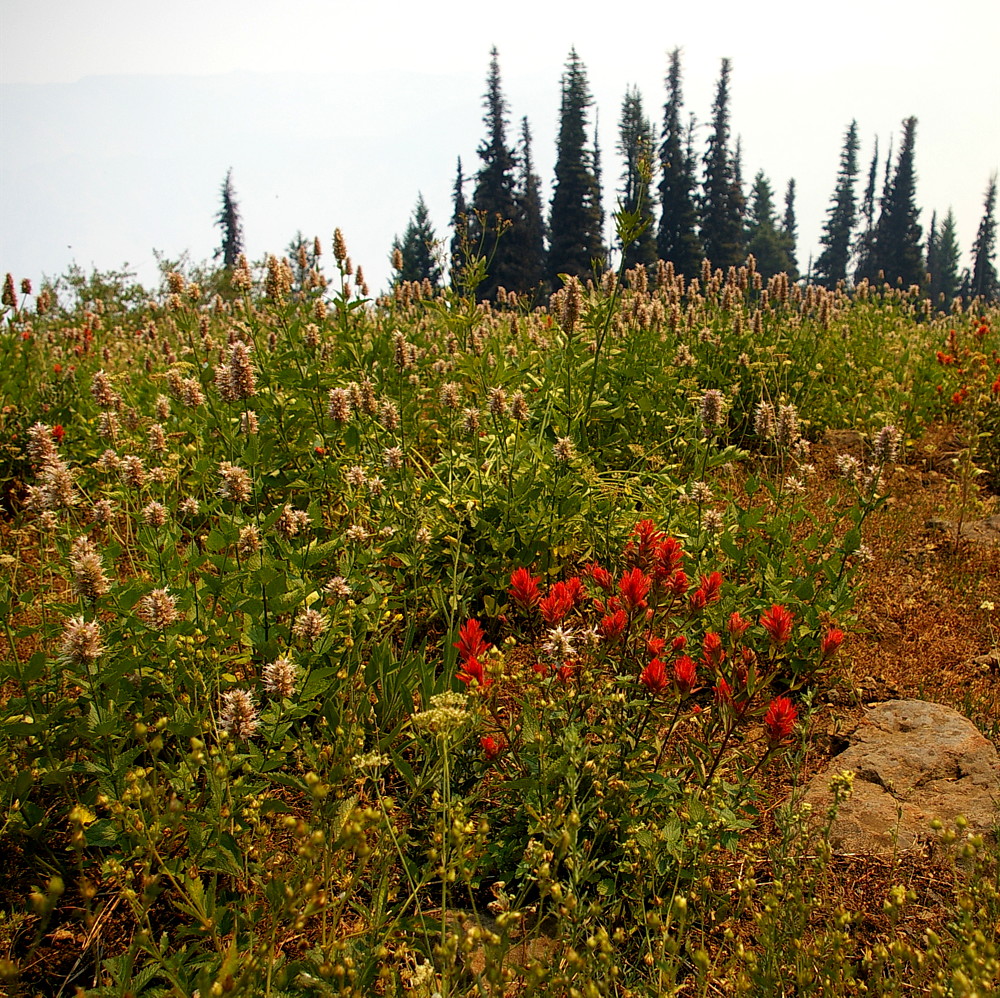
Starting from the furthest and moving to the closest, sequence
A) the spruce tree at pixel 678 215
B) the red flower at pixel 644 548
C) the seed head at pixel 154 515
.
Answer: the spruce tree at pixel 678 215 < the seed head at pixel 154 515 < the red flower at pixel 644 548

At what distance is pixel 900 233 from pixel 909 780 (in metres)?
65.3

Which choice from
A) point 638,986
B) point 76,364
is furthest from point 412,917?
point 76,364

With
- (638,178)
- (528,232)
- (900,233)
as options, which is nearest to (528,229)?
(528,232)

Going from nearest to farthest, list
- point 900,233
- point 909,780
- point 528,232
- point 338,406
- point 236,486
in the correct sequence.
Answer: point 909,780 → point 236,486 → point 338,406 → point 528,232 → point 900,233

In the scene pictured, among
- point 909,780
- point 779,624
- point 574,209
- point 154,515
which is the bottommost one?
point 909,780

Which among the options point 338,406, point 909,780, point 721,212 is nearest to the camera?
point 909,780

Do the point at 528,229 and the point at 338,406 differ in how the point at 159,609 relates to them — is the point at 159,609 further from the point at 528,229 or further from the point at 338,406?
the point at 528,229

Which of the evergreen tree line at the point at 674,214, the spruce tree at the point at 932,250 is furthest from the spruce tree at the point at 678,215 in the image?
the spruce tree at the point at 932,250

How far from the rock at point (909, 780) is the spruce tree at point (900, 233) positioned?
2365 inches

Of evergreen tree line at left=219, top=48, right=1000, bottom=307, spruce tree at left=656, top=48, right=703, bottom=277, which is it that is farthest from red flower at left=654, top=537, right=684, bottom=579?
spruce tree at left=656, top=48, right=703, bottom=277

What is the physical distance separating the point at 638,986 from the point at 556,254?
4017cm

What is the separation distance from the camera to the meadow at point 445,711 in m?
1.62

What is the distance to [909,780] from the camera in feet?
7.86

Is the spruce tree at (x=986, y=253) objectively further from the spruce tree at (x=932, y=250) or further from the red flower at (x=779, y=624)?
the red flower at (x=779, y=624)
